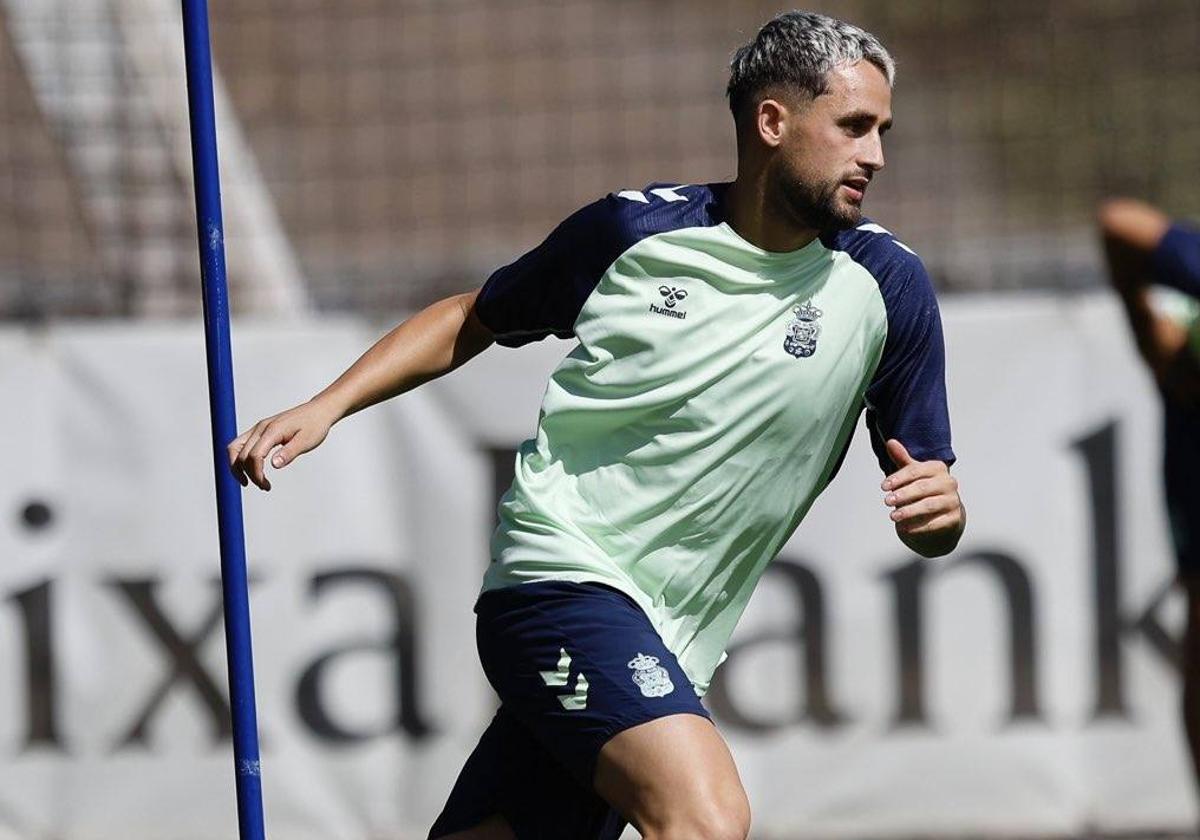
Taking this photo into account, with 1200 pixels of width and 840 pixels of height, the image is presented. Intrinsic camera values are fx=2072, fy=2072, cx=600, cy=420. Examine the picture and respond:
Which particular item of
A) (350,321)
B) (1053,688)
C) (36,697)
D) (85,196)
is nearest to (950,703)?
(1053,688)

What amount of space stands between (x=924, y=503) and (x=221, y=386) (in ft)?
4.69

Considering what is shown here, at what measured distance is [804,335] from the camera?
4.01 m

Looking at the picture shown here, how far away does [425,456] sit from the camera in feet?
23.6

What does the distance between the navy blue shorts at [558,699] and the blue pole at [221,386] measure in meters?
0.46

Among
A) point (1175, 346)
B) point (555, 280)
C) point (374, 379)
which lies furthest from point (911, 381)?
point (1175, 346)

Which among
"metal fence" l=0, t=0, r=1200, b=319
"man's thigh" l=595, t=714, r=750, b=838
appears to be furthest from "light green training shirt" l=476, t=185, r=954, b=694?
"metal fence" l=0, t=0, r=1200, b=319

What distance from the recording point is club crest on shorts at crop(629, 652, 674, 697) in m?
3.81

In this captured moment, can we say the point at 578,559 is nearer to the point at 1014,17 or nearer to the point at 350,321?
the point at 350,321

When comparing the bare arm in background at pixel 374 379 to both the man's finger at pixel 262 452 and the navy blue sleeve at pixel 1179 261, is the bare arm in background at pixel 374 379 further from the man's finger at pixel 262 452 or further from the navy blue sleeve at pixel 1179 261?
the navy blue sleeve at pixel 1179 261

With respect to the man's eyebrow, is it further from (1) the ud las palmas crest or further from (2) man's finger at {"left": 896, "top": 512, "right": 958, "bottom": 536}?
(2) man's finger at {"left": 896, "top": 512, "right": 958, "bottom": 536}

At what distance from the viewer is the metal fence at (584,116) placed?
41.6ft

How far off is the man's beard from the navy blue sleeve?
4.17 ft

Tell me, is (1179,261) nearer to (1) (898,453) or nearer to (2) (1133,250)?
(2) (1133,250)

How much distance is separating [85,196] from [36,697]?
6.84 ft
